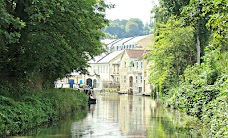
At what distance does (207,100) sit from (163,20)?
66.4ft

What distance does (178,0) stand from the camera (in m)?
25.1

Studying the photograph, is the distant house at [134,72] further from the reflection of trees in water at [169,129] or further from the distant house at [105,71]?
the reflection of trees in water at [169,129]

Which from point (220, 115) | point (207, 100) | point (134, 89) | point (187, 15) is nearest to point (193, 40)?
point (207, 100)

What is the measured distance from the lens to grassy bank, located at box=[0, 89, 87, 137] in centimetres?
1670

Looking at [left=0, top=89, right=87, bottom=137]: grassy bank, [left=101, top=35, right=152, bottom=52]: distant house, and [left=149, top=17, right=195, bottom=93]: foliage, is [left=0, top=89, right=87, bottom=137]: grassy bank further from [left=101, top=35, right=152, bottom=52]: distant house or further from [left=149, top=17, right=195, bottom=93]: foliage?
[left=101, top=35, right=152, bottom=52]: distant house

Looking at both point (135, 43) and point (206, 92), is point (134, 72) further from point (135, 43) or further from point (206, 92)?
point (206, 92)

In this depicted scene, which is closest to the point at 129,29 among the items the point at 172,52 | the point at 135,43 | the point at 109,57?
the point at 109,57

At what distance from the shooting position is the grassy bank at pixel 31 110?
1670 cm

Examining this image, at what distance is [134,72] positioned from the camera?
233 feet

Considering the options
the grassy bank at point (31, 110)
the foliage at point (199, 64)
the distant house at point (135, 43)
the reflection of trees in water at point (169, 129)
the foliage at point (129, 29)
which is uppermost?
the foliage at point (129, 29)

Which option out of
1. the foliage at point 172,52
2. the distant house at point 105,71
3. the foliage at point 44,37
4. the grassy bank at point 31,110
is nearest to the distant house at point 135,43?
the distant house at point 105,71

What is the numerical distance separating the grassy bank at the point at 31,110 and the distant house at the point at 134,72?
1572 inches

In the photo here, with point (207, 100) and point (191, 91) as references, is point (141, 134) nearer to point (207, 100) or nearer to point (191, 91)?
point (207, 100)

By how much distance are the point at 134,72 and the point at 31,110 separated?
52180 mm
